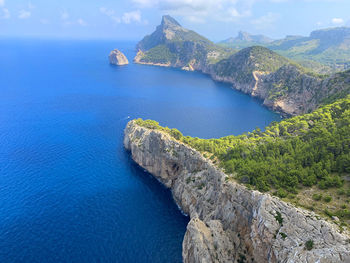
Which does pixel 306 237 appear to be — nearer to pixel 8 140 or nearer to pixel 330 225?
pixel 330 225

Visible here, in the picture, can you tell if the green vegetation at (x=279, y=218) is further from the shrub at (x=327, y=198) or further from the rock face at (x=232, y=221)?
the shrub at (x=327, y=198)

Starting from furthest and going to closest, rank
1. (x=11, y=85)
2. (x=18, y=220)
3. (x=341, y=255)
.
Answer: (x=11, y=85) < (x=18, y=220) < (x=341, y=255)

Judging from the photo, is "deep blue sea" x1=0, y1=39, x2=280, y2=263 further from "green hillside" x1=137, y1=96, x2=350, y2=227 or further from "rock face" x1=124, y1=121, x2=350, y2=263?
"green hillside" x1=137, y1=96, x2=350, y2=227

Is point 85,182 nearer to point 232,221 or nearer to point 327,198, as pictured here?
point 232,221

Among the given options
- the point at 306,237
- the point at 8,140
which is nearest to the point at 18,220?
the point at 8,140

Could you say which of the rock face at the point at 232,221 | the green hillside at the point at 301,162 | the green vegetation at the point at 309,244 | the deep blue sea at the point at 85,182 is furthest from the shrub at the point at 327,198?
the deep blue sea at the point at 85,182

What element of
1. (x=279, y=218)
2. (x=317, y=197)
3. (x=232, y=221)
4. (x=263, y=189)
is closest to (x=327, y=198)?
(x=317, y=197)
